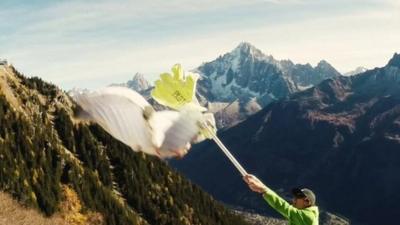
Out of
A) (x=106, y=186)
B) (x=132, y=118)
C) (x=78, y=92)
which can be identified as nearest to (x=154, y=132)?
(x=132, y=118)

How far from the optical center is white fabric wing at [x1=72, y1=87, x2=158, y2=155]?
530cm

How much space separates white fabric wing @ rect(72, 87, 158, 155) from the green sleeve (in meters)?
4.30

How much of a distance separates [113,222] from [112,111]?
528 feet

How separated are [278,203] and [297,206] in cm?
130

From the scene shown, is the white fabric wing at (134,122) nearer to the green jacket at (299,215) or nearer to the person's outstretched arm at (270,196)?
the person's outstretched arm at (270,196)

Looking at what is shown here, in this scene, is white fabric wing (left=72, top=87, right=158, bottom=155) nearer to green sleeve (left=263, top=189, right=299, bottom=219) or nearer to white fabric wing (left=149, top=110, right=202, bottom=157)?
white fabric wing (left=149, top=110, right=202, bottom=157)

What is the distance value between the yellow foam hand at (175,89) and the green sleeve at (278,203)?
3482 millimetres

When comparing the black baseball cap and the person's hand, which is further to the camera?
the black baseball cap

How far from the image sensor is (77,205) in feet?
511

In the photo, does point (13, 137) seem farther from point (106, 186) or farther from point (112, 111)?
point (112, 111)

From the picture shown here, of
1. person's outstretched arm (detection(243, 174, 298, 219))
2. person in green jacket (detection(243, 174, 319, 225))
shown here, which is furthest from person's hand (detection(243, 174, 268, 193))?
person in green jacket (detection(243, 174, 319, 225))

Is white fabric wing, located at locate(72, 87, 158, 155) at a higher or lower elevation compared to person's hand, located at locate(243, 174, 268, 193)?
higher

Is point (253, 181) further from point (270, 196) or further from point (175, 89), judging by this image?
point (175, 89)

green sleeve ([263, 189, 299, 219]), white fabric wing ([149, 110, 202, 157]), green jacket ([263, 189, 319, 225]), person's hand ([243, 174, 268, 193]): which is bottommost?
green jacket ([263, 189, 319, 225])
